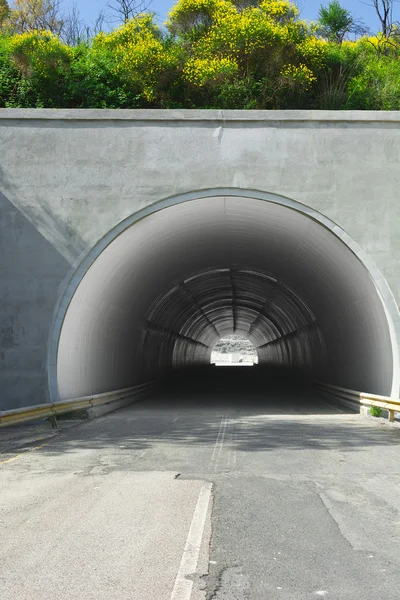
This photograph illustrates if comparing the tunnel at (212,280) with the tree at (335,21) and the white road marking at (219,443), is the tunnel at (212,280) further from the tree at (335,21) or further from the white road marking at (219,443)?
the tree at (335,21)

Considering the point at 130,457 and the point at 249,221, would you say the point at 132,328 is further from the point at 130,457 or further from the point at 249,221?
the point at 130,457

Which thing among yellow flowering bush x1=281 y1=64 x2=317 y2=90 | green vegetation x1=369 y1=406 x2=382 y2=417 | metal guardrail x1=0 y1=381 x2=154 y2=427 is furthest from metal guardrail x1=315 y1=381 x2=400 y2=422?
yellow flowering bush x1=281 y1=64 x2=317 y2=90

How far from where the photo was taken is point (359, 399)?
18.9 meters

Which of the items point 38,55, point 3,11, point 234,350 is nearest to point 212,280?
point 38,55

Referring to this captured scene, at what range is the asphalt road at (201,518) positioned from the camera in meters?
4.88

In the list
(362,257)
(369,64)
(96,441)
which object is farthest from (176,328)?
(96,441)

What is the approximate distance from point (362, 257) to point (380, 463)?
757 cm

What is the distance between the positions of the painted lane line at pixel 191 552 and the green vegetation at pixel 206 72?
65.6 ft

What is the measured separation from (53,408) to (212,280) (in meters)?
16.9

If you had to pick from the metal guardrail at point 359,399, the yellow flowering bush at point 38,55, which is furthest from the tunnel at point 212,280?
the yellow flowering bush at point 38,55

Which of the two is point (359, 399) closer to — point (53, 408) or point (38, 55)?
point (53, 408)

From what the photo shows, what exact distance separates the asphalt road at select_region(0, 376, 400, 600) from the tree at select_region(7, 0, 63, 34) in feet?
140

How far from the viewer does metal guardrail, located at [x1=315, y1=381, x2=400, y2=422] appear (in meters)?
15.9

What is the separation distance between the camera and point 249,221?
764 inches
